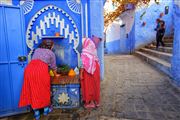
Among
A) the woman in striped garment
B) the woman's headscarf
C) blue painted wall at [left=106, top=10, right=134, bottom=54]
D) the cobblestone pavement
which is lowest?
the cobblestone pavement

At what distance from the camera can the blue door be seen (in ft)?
10.1

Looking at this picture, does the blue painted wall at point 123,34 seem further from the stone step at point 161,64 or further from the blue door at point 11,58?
the blue door at point 11,58

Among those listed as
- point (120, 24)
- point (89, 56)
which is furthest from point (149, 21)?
point (89, 56)

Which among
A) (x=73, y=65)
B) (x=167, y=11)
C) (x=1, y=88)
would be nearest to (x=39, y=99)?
(x=1, y=88)

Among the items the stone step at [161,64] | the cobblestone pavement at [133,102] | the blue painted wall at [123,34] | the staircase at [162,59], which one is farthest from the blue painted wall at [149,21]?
the cobblestone pavement at [133,102]

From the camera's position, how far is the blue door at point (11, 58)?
307cm

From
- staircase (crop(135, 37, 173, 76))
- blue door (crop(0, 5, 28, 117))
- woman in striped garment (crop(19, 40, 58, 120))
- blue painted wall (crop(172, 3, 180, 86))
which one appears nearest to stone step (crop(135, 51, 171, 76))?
staircase (crop(135, 37, 173, 76))

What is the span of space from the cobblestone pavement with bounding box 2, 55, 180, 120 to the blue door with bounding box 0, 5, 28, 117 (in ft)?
1.05

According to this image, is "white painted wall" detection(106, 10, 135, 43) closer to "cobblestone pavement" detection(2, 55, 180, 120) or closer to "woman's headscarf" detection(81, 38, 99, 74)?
"cobblestone pavement" detection(2, 55, 180, 120)

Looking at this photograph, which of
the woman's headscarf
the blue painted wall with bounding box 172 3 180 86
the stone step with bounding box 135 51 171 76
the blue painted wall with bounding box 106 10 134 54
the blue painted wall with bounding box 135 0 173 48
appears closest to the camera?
the woman's headscarf

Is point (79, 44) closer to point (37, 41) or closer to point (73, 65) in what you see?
point (73, 65)

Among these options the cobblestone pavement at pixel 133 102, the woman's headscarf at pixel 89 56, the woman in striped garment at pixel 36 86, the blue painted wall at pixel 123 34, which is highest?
the blue painted wall at pixel 123 34

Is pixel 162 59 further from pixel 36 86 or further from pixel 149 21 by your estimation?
pixel 36 86

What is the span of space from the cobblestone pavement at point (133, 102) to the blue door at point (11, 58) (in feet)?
1.05
